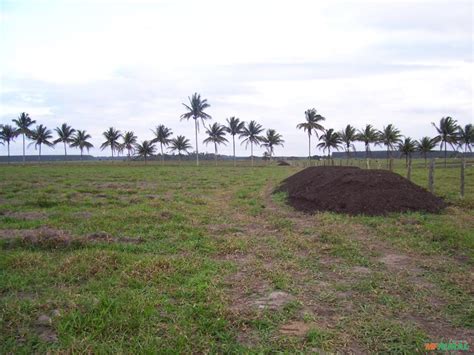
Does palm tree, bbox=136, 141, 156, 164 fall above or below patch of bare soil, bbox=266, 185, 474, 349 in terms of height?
above

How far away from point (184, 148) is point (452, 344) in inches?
2845

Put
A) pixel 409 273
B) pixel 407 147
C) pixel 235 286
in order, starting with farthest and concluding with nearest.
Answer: pixel 407 147 → pixel 409 273 → pixel 235 286

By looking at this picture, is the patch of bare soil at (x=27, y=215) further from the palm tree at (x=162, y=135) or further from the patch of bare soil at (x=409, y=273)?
the palm tree at (x=162, y=135)

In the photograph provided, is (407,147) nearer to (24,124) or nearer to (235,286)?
(235,286)

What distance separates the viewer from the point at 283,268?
5.34 meters

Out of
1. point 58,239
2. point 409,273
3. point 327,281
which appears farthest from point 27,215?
point 409,273

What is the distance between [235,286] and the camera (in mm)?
4633

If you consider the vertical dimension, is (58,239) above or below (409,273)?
above

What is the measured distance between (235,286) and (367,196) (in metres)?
7.27

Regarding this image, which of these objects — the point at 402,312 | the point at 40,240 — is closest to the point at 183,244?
the point at 40,240

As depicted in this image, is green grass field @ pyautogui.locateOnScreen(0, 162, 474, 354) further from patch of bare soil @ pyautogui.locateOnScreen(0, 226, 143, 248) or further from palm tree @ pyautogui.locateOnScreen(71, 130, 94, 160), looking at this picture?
palm tree @ pyautogui.locateOnScreen(71, 130, 94, 160)

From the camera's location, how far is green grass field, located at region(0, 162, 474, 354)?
3.29 m

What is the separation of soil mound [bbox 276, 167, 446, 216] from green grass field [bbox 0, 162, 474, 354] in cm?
132

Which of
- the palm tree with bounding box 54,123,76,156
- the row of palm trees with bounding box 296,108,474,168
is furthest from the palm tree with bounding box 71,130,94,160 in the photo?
the row of palm trees with bounding box 296,108,474,168
